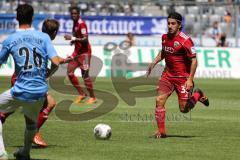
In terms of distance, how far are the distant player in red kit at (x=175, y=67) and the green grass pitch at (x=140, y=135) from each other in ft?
1.94

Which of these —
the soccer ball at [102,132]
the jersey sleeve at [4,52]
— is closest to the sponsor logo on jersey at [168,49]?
the soccer ball at [102,132]

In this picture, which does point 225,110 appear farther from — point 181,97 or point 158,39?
point 158,39

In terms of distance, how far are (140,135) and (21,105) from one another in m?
4.28

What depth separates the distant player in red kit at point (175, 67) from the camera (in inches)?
548

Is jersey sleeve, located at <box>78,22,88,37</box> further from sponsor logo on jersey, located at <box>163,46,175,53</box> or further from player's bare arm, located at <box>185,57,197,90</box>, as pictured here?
player's bare arm, located at <box>185,57,197,90</box>

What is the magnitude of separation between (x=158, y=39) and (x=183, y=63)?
74.2ft

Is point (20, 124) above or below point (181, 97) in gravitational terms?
below

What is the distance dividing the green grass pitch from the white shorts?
0.93m

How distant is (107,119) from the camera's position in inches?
674

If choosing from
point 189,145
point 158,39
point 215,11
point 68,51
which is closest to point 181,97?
point 189,145

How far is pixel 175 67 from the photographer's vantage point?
14.3 meters

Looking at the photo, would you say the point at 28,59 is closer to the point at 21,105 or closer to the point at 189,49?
the point at 21,105

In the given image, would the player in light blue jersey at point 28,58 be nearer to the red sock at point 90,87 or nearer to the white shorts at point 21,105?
the white shorts at point 21,105

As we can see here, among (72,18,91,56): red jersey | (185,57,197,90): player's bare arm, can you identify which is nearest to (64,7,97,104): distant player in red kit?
(72,18,91,56): red jersey
